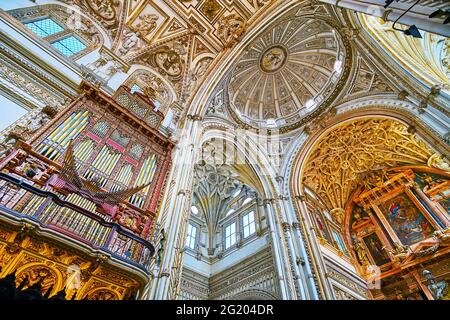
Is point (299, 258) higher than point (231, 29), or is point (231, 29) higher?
point (231, 29)

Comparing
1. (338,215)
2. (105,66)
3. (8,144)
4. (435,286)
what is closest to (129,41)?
(105,66)

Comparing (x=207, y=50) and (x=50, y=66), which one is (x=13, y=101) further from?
(x=207, y=50)

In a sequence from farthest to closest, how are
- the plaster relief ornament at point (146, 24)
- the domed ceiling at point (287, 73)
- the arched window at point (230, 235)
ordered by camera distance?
the arched window at point (230, 235), the domed ceiling at point (287, 73), the plaster relief ornament at point (146, 24)

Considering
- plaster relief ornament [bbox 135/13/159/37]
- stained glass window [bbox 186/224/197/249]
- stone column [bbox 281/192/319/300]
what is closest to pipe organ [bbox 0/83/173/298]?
plaster relief ornament [bbox 135/13/159/37]

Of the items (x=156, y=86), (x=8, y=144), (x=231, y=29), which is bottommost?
(x=8, y=144)

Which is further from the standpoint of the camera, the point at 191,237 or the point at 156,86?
the point at 191,237

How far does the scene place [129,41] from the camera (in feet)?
29.5

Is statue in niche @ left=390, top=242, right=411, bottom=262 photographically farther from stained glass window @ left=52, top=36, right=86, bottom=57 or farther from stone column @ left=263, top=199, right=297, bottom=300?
stained glass window @ left=52, top=36, right=86, bottom=57

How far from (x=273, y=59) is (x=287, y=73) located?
1.32 meters

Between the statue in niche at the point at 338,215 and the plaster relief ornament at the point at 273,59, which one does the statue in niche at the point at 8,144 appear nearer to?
the plaster relief ornament at the point at 273,59

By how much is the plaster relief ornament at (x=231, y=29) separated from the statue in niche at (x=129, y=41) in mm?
4112

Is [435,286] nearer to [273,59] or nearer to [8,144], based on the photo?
[273,59]

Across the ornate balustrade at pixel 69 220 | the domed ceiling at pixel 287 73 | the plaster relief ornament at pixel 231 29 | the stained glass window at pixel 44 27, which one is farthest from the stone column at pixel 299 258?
the stained glass window at pixel 44 27

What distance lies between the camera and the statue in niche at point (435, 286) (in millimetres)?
9554
